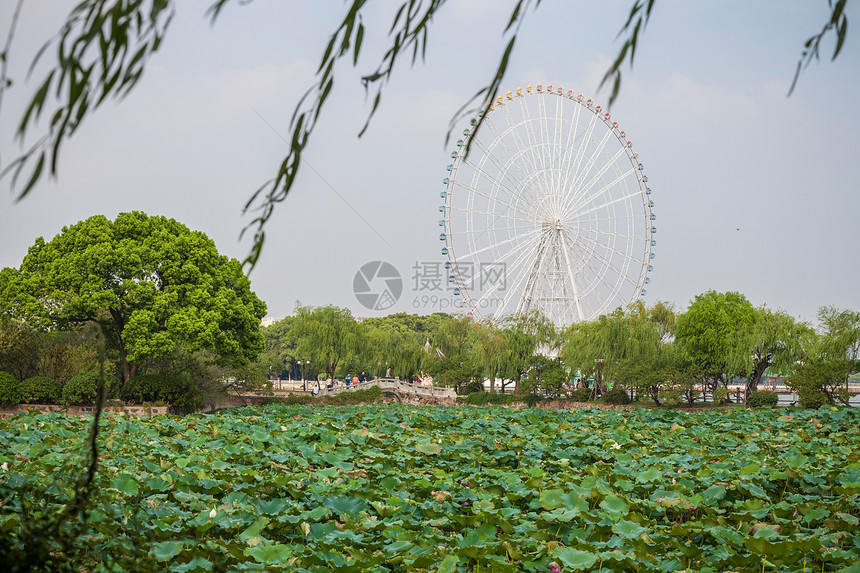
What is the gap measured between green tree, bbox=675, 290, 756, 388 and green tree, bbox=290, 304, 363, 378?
15885 millimetres

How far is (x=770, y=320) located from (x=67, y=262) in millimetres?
23276

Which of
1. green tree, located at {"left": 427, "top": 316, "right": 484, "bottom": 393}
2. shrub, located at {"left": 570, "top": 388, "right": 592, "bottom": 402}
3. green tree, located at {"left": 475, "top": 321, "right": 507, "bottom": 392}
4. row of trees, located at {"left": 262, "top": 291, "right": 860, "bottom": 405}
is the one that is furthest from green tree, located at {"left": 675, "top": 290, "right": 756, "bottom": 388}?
green tree, located at {"left": 427, "top": 316, "right": 484, "bottom": 393}

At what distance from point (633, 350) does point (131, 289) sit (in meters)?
18.4

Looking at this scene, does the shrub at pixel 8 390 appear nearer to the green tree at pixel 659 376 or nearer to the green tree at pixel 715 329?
the green tree at pixel 659 376

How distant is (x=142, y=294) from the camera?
797 inches

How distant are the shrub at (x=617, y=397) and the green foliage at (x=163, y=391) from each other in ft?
49.7

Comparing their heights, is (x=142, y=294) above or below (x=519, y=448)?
above

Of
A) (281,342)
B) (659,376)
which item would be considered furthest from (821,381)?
(281,342)

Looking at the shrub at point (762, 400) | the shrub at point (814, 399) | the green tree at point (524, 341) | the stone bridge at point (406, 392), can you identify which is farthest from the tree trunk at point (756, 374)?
the stone bridge at point (406, 392)

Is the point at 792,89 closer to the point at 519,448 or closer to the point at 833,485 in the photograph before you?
the point at 833,485

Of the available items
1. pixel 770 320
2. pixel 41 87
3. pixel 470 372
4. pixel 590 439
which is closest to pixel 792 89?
pixel 41 87

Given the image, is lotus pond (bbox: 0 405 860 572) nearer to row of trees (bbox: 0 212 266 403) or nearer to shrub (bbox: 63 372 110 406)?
shrub (bbox: 63 372 110 406)

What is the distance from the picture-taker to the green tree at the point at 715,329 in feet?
86.3

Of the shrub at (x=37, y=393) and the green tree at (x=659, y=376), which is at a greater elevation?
the green tree at (x=659, y=376)
